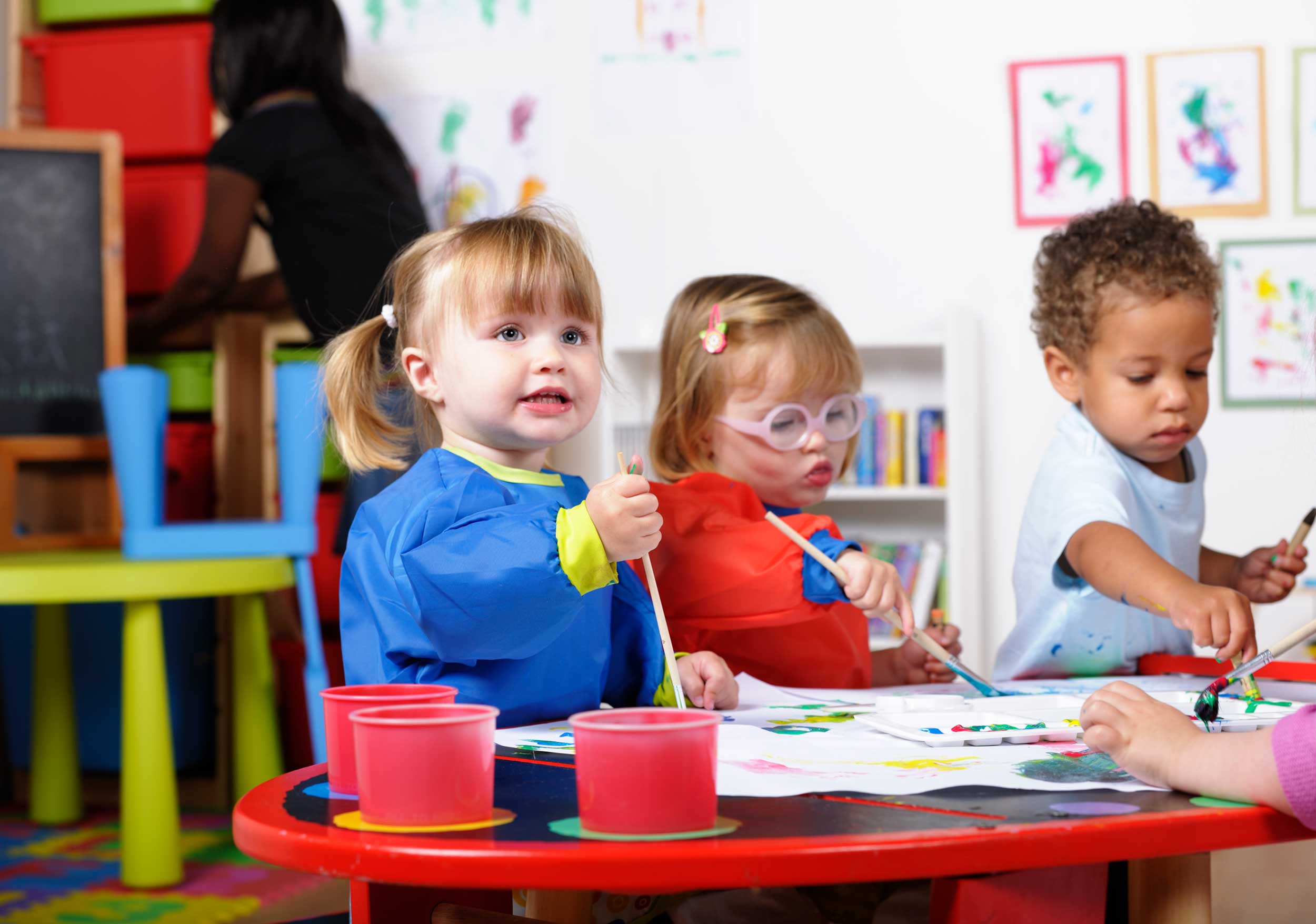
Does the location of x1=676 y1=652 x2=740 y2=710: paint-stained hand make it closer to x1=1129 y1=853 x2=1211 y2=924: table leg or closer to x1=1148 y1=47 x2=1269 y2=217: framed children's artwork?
x1=1129 y1=853 x2=1211 y2=924: table leg

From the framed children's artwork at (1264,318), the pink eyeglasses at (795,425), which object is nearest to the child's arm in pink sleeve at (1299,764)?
the pink eyeglasses at (795,425)

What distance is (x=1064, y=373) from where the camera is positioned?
1.47 meters

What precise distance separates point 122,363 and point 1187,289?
195 centimetres

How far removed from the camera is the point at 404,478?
3.35 feet

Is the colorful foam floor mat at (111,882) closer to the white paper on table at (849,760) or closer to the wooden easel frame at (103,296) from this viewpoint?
the wooden easel frame at (103,296)

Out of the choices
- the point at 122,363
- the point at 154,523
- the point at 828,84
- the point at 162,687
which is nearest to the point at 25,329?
the point at 122,363

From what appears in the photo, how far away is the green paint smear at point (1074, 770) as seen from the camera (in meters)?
0.67

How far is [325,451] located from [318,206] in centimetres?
56

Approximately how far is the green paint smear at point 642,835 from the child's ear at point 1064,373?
100 centimetres

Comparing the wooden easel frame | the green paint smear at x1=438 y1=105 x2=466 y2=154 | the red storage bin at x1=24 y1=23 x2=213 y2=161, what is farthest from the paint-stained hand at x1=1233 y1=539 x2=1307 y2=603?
the red storage bin at x1=24 y1=23 x2=213 y2=161

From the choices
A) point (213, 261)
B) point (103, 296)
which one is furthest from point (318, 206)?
point (103, 296)

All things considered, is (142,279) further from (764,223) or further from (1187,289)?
(1187,289)

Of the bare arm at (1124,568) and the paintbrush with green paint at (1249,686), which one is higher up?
the bare arm at (1124,568)

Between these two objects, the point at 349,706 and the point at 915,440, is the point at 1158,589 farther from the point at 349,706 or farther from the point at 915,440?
the point at 915,440
